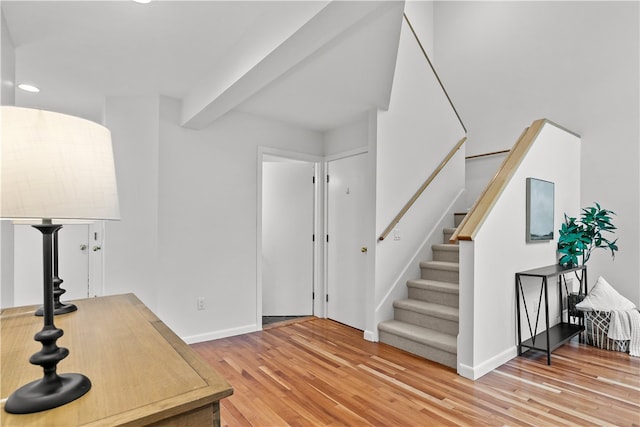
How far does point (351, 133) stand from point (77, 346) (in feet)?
10.8

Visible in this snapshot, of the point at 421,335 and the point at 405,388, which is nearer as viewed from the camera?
the point at 405,388

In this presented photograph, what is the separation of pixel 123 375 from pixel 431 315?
8.98 ft

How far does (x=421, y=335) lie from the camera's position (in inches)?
117

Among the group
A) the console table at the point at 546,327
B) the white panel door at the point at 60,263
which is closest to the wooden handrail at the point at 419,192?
the console table at the point at 546,327

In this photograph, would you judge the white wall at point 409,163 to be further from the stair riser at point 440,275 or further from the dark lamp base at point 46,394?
the dark lamp base at point 46,394

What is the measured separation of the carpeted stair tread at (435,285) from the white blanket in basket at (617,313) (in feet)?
4.20

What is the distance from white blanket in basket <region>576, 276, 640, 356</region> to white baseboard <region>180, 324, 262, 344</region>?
→ 3.28 metres

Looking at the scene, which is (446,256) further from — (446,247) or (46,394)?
(46,394)

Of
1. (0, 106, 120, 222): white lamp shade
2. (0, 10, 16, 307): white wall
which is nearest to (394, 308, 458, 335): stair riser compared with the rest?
(0, 106, 120, 222): white lamp shade

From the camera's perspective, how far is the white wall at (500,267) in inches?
99.3

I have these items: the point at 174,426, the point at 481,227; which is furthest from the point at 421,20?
the point at 174,426

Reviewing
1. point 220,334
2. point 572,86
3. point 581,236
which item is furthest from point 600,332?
point 220,334

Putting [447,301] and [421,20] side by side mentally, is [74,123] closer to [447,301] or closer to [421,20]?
[447,301]

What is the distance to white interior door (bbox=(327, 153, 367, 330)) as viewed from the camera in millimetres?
3785
